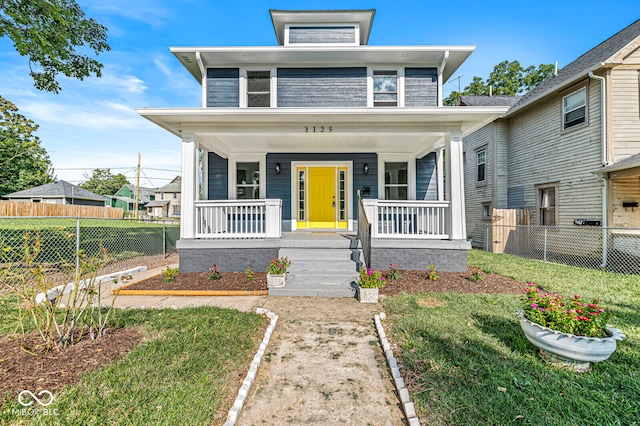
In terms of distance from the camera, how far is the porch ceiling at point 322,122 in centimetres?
591

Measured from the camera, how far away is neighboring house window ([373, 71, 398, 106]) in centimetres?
855

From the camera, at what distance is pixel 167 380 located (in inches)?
95.0

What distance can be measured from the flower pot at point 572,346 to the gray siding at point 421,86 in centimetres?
737

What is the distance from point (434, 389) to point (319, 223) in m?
6.55

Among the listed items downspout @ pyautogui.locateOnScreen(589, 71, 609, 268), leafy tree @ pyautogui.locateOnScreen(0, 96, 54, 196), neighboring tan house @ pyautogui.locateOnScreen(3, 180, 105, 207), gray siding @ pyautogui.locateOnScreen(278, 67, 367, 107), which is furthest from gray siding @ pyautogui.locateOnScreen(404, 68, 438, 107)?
neighboring tan house @ pyautogui.locateOnScreen(3, 180, 105, 207)

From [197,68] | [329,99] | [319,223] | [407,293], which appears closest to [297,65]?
[329,99]

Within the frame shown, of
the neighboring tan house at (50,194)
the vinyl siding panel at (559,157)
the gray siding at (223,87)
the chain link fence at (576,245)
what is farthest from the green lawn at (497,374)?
the neighboring tan house at (50,194)

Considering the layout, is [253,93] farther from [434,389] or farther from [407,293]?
[434,389]

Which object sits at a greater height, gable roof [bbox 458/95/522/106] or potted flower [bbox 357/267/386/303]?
gable roof [bbox 458/95/522/106]

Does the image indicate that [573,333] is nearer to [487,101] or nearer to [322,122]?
[322,122]

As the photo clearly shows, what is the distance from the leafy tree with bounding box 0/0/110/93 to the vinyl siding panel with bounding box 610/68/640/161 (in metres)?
14.4

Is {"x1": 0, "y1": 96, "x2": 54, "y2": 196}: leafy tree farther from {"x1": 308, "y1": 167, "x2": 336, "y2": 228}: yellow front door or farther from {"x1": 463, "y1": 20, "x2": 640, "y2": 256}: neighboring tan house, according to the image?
{"x1": 463, "y1": 20, "x2": 640, "y2": 256}: neighboring tan house

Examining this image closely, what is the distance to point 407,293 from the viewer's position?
508 centimetres

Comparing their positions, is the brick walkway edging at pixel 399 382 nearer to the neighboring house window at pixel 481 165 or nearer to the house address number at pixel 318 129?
the house address number at pixel 318 129
